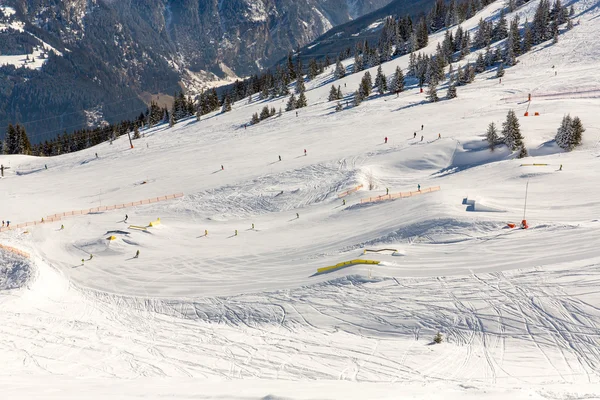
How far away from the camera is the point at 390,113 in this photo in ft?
196

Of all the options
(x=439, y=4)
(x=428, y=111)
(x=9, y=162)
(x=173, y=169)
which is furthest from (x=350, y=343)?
(x=439, y=4)

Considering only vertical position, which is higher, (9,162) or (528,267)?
(9,162)

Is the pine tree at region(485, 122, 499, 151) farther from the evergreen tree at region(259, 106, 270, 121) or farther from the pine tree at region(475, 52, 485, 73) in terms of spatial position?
the pine tree at region(475, 52, 485, 73)

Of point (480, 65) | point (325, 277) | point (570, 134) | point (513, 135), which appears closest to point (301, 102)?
point (480, 65)

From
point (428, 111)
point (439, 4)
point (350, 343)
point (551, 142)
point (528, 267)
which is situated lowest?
point (350, 343)

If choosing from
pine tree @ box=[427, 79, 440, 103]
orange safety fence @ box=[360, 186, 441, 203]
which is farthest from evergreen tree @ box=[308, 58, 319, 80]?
orange safety fence @ box=[360, 186, 441, 203]

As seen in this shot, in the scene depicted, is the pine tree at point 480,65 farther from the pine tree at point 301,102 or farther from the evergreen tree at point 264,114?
the evergreen tree at point 264,114

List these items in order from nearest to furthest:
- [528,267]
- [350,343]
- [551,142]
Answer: [350,343], [528,267], [551,142]

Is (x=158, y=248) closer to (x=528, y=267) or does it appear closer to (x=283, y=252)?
(x=283, y=252)

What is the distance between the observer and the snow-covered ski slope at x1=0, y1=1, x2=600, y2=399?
15008mm

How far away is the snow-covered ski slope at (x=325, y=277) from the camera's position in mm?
15008

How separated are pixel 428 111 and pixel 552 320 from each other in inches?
1757

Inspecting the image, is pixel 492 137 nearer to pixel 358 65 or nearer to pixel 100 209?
pixel 100 209

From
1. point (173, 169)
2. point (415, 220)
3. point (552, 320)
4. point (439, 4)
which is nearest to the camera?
point (552, 320)
